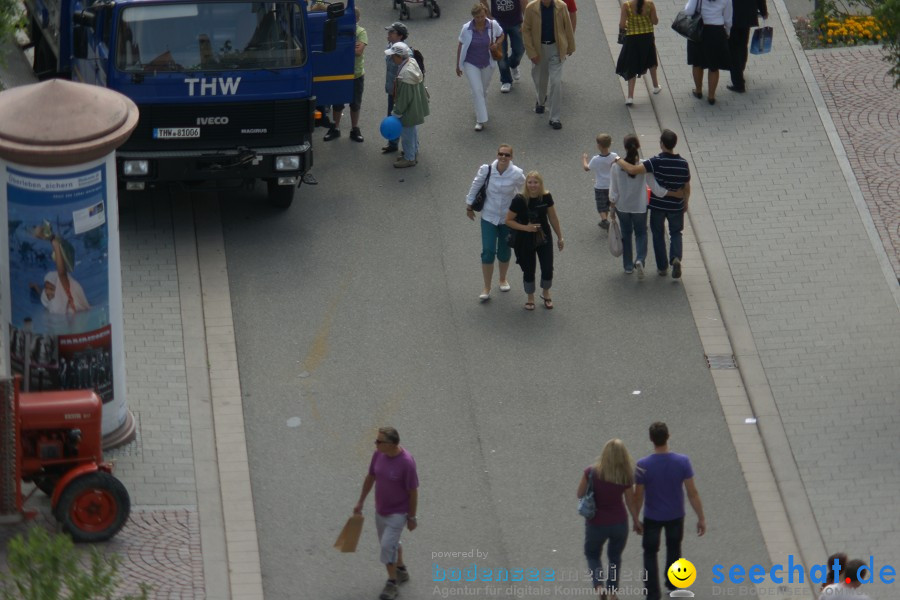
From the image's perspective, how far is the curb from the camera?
527 inches

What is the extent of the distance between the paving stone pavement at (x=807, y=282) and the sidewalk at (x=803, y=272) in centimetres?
2

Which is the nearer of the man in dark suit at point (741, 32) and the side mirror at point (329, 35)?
the side mirror at point (329, 35)

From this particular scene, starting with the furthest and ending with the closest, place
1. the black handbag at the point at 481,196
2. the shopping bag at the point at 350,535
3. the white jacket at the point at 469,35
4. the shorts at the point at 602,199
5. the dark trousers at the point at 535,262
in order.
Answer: the white jacket at the point at 469,35 < the shorts at the point at 602,199 < the black handbag at the point at 481,196 < the dark trousers at the point at 535,262 < the shopping bag at the point at 350,535

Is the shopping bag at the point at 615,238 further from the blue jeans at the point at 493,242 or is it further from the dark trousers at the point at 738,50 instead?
the dark trousers at the point at 738,50

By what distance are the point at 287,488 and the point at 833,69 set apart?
35.2ft

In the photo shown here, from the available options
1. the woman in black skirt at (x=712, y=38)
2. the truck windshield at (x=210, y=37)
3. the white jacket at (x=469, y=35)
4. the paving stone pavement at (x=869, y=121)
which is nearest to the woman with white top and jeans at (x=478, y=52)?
the white jacket at (x=469, y=35)

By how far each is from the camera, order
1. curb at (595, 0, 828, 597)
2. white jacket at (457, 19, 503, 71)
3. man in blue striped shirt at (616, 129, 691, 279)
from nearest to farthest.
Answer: curb at (595, 0, 828, 597)
man in blue striped shirt at (616, 129, 691, 279)
white jacket at (457, 19, 503, 71)

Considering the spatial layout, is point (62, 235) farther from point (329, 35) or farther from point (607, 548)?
point (329, 35)

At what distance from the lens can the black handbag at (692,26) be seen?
65.9 feet

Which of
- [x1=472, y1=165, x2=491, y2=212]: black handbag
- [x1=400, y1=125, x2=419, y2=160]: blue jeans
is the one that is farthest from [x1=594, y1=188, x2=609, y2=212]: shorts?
[x1=400, y1=125, x2=419, y2=160]: blue jeans

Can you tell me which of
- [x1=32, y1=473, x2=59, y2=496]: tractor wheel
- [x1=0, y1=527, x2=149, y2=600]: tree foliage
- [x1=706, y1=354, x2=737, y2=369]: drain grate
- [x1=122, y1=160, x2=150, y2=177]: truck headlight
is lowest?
[x1=706, y1=354, x2=737, y2=369]: drain grate

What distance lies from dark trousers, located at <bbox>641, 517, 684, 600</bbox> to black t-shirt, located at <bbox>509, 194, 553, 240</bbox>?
4.40m

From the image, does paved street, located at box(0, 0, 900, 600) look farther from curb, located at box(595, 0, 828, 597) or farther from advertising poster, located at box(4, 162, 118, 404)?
advertising poster, located at box(4, 162, 118, 404)

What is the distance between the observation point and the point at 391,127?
61.5 ft
